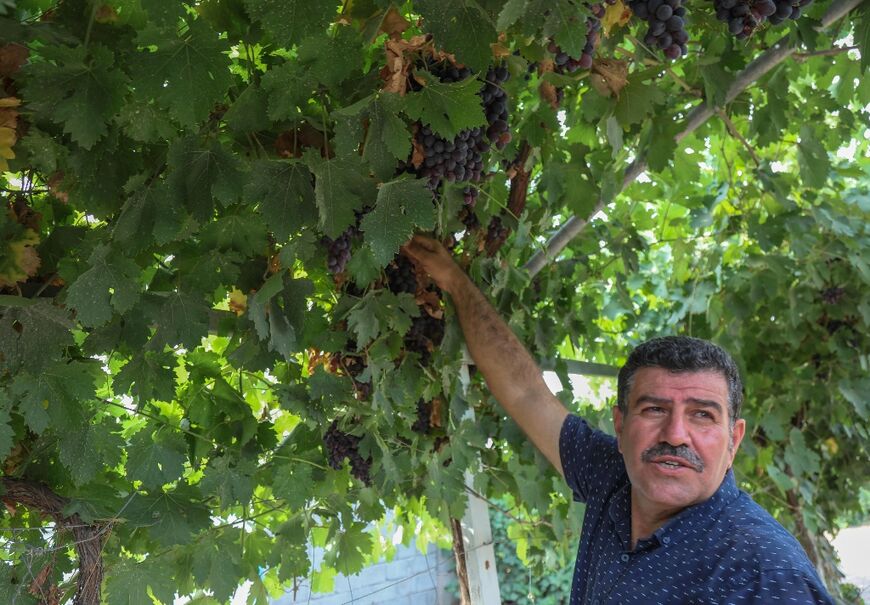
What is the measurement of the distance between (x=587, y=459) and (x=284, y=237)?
113 centimetres

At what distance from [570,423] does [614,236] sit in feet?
3.56

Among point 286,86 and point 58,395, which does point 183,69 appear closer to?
point 286,86

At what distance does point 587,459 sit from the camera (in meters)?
2.07

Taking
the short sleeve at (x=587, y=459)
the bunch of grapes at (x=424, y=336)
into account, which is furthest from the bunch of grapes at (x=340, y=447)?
the short sleeve at (x=587, y=459)

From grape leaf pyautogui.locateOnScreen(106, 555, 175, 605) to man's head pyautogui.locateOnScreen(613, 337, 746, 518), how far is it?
3.28 feet

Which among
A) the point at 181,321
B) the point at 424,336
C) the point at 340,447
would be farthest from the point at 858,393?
the point at 181,321

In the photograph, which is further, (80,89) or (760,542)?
(760,542)

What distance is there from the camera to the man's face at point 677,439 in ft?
5.19

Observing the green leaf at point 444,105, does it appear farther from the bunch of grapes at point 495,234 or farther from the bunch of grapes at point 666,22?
the bunch of grapes at point 495,234

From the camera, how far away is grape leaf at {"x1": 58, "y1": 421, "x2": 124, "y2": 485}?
5.03 ft

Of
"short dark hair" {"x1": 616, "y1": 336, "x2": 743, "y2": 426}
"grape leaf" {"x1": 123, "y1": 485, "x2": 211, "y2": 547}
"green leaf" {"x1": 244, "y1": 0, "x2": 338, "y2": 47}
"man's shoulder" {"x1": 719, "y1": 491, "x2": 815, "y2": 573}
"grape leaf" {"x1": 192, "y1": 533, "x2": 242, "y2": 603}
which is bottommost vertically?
"man's shoulder" {"x1": 719, "y1": 491, "x2": 815, "y2": 573}

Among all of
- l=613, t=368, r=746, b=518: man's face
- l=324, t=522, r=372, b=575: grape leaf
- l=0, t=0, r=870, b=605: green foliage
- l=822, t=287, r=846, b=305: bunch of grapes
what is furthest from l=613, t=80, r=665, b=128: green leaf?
l=822, t=287, r=846, b=305: bunch of grapes

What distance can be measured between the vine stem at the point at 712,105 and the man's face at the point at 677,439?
0.64 m

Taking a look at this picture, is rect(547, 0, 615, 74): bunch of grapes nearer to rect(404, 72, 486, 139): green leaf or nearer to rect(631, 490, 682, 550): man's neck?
rect(404, 72, 486, 139): green leaf
